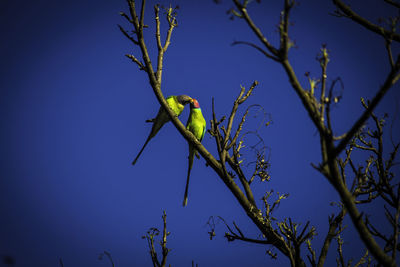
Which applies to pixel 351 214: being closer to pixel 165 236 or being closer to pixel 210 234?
pixel 165 236

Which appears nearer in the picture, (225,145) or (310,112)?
(310,112)

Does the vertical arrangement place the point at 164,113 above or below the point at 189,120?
below

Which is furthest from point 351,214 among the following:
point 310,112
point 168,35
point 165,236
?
point 168,35

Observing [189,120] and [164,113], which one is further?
[189,120]

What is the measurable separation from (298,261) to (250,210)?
2.04ft

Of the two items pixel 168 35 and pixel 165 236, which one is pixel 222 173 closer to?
pixel 165 236

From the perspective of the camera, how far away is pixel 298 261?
8.57ft

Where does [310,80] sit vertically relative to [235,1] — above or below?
below

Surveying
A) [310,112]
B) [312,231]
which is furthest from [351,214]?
[312,231]

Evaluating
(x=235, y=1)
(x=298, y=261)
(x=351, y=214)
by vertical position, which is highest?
(x=235, y=1)

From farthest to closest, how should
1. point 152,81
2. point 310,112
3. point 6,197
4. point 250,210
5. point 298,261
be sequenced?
point 6,197 → point 152,81 → point 250,210 → point 298,261 → point 310,112

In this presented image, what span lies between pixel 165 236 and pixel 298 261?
127cm

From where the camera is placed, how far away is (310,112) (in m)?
1.70

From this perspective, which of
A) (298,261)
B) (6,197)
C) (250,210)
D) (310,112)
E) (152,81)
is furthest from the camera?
(6,197)
